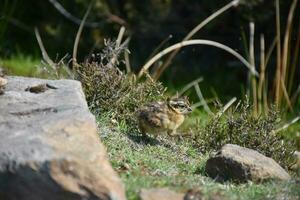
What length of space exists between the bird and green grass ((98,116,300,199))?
0.41 feet

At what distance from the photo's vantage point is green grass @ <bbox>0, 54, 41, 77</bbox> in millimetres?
9883

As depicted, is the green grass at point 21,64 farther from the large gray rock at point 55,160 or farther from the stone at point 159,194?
the stone at point 159,194

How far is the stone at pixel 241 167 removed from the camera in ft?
18.2

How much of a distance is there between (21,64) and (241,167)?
5518 millimetres

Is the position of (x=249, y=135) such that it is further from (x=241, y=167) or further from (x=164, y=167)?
(x=164, y=167)

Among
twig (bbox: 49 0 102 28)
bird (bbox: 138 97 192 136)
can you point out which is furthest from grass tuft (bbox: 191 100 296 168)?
twig (bbox: 49 0 102 28)

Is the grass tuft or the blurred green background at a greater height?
the grass tuft

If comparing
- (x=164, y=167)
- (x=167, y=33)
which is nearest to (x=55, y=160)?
(x=164, y=167)

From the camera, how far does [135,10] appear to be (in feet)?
35.8

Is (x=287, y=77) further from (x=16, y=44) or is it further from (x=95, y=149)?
(x=95, y=149)

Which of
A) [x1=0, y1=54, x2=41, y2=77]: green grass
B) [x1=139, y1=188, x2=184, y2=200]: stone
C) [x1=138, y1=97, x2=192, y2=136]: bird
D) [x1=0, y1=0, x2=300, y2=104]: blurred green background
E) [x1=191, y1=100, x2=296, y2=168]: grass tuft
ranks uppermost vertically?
[x1=139, y1=188, x2=184, y2=200]: stone

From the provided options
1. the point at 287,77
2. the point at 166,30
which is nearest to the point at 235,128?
the point at 287,77

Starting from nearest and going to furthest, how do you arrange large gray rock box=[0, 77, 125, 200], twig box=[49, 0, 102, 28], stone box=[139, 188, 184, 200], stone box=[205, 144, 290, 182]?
1. large gray rock box=[0, 77, 125, 200]
2. stone box=[139, 188, 184, 200]
3. stone box=[205, 144, 290, 182]
4. twig box=[49, 0, 102, 28]

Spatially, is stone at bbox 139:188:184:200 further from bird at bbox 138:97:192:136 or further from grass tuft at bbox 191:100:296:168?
grass tuft at bbox 191:100:296:168
